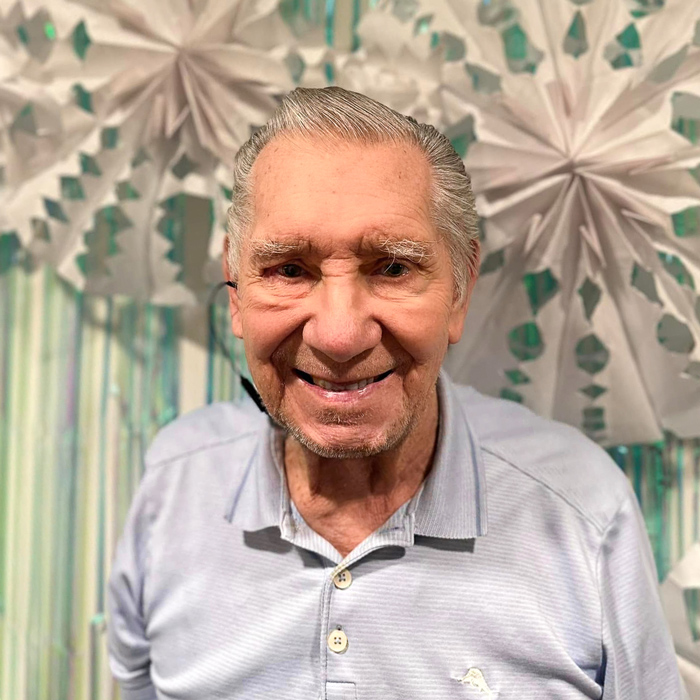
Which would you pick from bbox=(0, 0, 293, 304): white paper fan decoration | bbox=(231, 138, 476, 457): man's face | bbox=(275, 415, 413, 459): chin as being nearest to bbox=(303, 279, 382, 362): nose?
bbox=(231, 138, 476, 457): man's face

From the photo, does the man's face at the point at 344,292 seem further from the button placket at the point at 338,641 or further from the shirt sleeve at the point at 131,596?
the shirt sleeve at the point at 131,596

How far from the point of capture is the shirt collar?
38.7 inches

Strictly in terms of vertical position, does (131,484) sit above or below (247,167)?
below

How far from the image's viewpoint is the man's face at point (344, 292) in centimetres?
83

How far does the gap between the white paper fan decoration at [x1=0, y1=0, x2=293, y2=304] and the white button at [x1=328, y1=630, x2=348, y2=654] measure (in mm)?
693

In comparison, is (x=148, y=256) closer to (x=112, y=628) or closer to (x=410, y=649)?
(x=112, y=628)

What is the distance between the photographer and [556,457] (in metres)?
1.06

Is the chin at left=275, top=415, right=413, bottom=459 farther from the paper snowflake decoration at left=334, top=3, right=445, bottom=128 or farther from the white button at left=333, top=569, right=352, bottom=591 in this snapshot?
the paper snowflake decoration at left=334, top=3, right=445, bottom=128

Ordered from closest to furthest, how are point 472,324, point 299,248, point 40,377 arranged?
point 299,248
point 472,324
point 40,377

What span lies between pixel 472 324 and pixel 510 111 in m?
0.37

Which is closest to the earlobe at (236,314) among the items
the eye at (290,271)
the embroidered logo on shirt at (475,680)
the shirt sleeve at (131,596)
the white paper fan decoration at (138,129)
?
the eye at (290,271)

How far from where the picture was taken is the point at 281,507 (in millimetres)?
1026

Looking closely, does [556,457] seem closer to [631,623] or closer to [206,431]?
[631,623]

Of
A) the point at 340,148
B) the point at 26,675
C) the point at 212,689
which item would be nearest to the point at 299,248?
the point at 340,148
